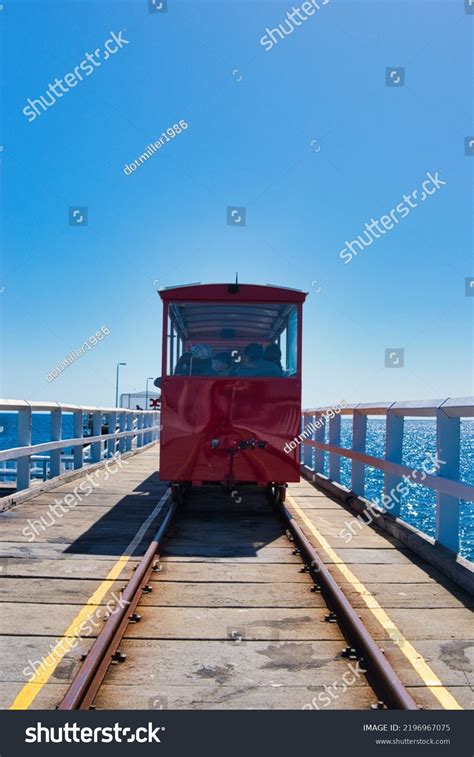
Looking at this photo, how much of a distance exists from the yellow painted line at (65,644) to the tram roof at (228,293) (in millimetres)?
3760

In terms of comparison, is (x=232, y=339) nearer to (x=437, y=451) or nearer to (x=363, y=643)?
(x=437, y=451)

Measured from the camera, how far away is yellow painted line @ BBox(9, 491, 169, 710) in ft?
12.3

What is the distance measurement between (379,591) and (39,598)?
2884 mm

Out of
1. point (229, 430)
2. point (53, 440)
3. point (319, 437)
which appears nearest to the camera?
point (229, 430)

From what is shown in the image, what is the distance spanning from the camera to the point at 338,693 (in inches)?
151

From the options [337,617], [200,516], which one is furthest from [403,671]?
[200,516]

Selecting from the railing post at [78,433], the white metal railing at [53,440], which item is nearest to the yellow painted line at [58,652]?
the white metal railing at [53,440]

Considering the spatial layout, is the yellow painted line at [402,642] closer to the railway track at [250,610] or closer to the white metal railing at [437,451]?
the railway track at [250,610]

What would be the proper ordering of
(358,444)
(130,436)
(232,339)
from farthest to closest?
1. (130,436)
2. (358,444)
3. (232,339)

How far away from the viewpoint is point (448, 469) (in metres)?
6.48

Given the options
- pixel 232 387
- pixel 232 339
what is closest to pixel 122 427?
pixel 232 339

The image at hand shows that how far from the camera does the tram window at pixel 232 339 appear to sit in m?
9.41

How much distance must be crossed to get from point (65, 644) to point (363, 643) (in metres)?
1.98
